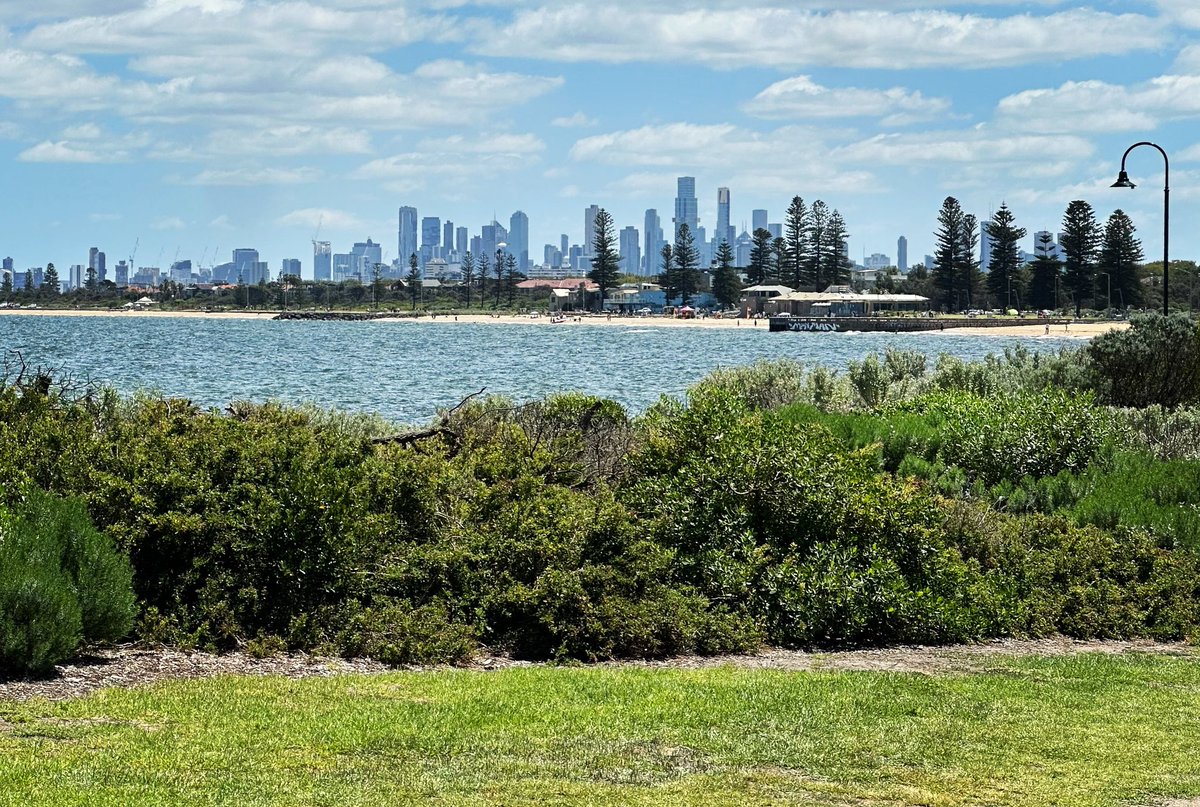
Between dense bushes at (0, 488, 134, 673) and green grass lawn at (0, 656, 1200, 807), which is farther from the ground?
dense bushes at (0, 488, 134, 673)

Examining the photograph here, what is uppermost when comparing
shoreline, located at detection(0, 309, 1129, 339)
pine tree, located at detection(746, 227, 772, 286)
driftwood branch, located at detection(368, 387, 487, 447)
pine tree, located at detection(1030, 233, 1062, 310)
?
pine tree, located at detection(746, 227, 772, 286)

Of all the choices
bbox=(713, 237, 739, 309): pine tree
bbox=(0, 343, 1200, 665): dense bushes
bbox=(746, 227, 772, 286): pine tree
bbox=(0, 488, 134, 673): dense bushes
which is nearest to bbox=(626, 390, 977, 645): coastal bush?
bbox=(0, 343, 1200, 665): dense bushes

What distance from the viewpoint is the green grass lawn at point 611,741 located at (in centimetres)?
623

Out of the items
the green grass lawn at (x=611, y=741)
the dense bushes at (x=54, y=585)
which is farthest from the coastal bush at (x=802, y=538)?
the dense bushes at (x=54, y=585)

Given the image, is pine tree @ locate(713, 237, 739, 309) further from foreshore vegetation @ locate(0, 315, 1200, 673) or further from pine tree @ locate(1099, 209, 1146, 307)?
foreshore vegetation @ locate(0, 315, 1200, 673)

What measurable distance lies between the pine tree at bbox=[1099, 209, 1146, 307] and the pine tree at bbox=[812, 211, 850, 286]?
104 ft

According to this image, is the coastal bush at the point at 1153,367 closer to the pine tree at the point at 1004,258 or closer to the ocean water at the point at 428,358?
the ocean water at the point at 428,358

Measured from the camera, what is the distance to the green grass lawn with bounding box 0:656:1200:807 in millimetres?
6227

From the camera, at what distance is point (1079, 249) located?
12862 cm

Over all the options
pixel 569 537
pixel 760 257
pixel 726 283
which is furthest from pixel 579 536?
pixel 726 283

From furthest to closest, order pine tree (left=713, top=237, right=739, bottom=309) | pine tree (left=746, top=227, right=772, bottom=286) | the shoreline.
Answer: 1. pine tree (left=713, top=237, right=739, bottom=309)
2. pine tree (left=746, top=227, right=772, bottom=286)
3. the shoreline

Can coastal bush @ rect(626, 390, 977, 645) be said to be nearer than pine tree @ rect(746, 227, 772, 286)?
Yes

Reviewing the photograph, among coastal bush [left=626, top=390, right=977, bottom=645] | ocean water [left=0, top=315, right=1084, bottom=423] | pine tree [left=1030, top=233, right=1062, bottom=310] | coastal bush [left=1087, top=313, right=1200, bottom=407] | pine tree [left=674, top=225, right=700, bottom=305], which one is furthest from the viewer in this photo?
pine tree [left=674, top=225, right=700, bottom=305]

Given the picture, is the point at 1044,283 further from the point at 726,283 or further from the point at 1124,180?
the point at 1124,180
